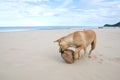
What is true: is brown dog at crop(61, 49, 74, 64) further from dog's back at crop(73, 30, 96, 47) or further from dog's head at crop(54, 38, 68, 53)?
dog's back at crop(73, 30, 96, 47)

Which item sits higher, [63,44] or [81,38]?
[81,38]

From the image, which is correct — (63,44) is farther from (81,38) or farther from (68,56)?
(81,38)

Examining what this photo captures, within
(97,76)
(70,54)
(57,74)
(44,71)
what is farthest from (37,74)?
(97,76)

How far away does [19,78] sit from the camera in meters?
3.16

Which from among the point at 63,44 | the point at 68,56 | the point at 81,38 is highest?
the point at 81,38

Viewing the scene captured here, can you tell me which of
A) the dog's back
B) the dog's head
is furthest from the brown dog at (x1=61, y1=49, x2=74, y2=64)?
the dog's back

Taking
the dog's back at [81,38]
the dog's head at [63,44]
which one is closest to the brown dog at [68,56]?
the dog's head at [63,44]

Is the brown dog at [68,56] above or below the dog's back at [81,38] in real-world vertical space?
below

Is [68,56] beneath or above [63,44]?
beneath

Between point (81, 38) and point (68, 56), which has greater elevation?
point (81, 38)

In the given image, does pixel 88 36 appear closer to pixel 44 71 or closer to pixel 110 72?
pixel 110 72

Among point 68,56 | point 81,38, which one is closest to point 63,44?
point 68,56

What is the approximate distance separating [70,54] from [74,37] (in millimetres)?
516

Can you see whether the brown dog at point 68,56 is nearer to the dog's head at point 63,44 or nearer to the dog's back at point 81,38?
the dog's head at point 63,44
